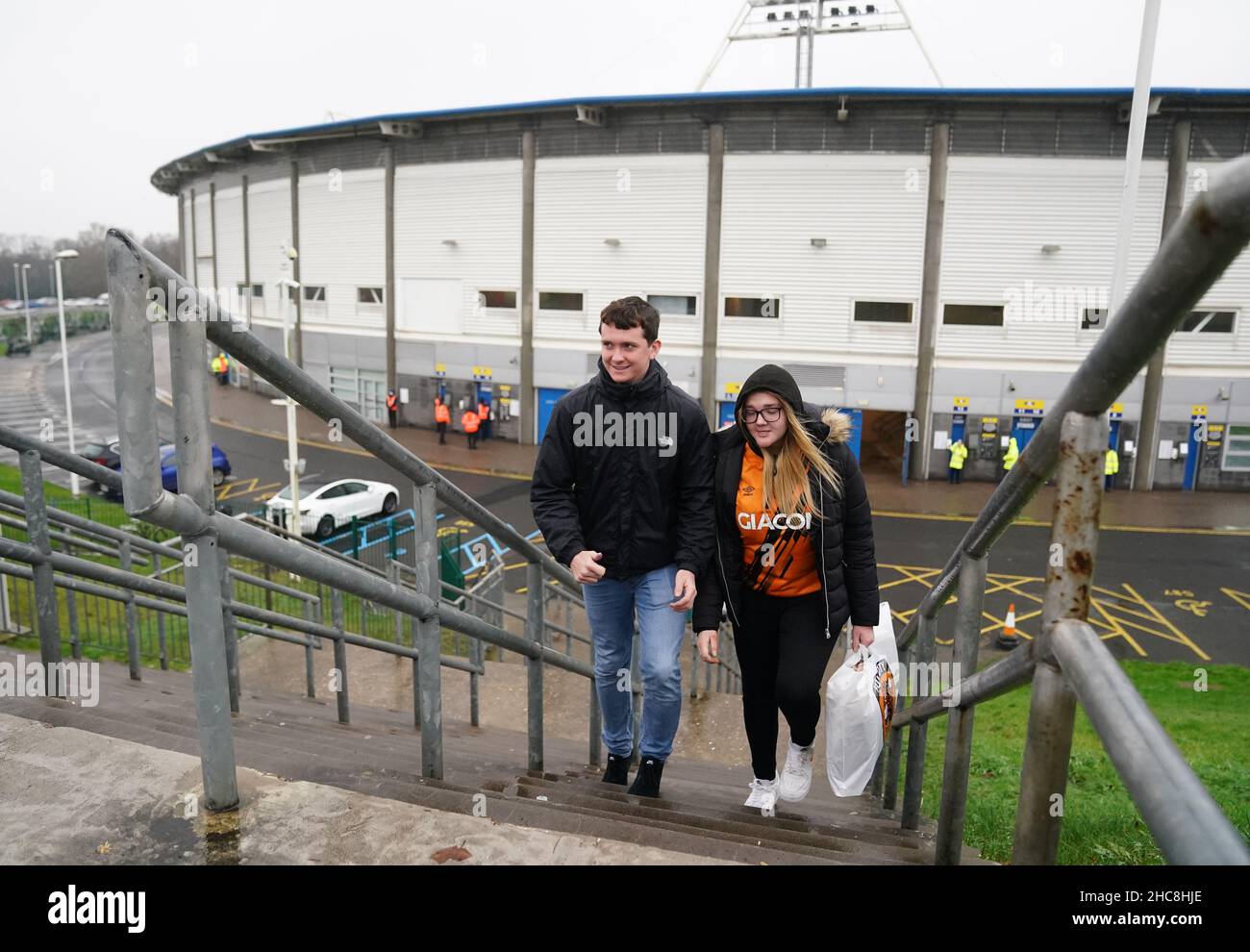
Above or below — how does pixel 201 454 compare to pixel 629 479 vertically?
above

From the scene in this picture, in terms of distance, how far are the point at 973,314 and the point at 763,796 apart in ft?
73.3

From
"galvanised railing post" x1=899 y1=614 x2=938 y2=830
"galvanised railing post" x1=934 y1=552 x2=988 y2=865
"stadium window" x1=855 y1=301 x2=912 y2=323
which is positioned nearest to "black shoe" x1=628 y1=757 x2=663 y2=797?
"galvanised railing post" x1=899 y1=614 x2=938 y2=830

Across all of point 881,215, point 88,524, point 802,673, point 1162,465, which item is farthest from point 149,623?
point 1162,465

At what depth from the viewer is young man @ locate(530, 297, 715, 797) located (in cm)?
350

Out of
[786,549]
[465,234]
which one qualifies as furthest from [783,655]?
[465,234]

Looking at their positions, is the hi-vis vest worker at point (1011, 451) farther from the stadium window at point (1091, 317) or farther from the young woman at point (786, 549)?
the young woman at point (786, 549)

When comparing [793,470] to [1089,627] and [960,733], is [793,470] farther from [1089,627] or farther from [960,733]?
[1089,627]

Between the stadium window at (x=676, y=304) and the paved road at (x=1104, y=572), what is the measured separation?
685 centimetres

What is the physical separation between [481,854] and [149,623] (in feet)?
28.4

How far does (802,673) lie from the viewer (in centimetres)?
362

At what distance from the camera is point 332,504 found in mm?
17453
